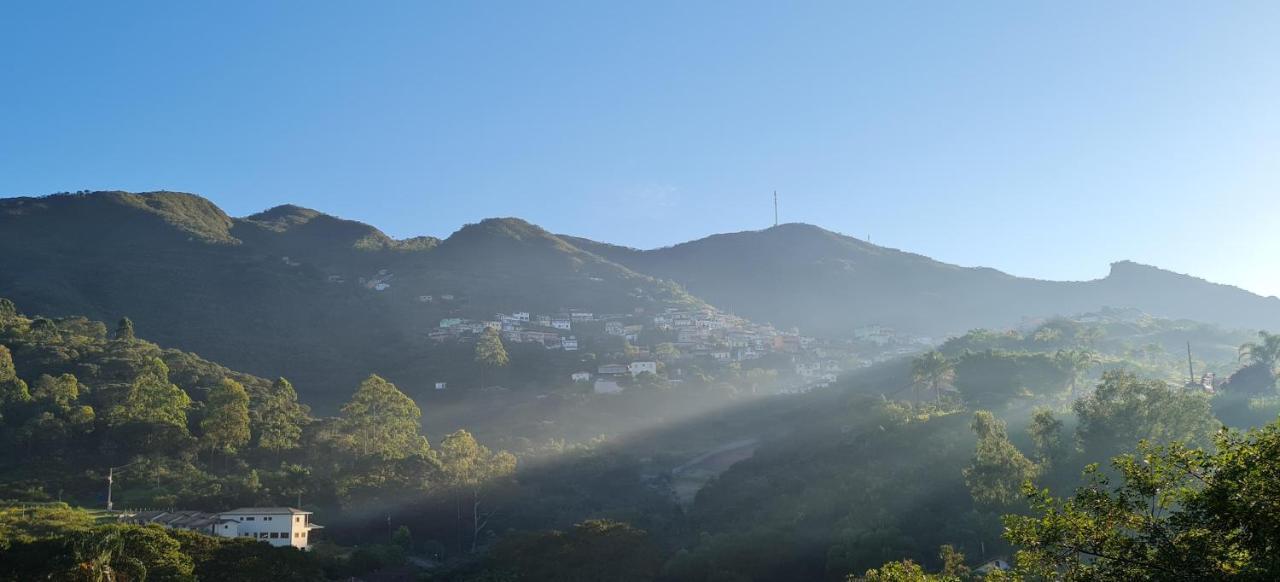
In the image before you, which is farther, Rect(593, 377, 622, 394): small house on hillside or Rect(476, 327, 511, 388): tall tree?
Rect(476, 327, 511, 388): tall tree

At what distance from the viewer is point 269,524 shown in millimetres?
31672

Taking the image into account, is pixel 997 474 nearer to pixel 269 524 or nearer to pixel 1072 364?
pixel 269 524

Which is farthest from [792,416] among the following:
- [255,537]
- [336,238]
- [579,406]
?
[336,238]

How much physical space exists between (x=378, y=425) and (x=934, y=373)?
3795 centimetres

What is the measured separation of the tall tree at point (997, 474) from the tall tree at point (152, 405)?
3751cm

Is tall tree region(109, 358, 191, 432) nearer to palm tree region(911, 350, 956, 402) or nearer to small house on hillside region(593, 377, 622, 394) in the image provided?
small house on hillside region(593, 377, 622, 394)

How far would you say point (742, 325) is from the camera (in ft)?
404

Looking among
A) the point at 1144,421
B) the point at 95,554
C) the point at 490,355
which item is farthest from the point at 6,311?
the point at 1144,421

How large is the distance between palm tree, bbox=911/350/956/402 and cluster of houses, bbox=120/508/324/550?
136ft

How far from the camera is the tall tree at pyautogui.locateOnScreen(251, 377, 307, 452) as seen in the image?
42.5 meters

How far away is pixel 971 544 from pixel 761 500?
13.7 meters

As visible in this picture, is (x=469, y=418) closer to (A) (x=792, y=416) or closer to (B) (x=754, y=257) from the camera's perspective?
(A) (x=792, y=416)

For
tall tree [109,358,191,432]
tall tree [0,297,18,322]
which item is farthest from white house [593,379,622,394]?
tall tree [0,297,18,322]

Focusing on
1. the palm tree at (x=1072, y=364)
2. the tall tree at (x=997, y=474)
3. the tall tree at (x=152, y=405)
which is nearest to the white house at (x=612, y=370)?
the palm tree at (x=1072, y=364)
